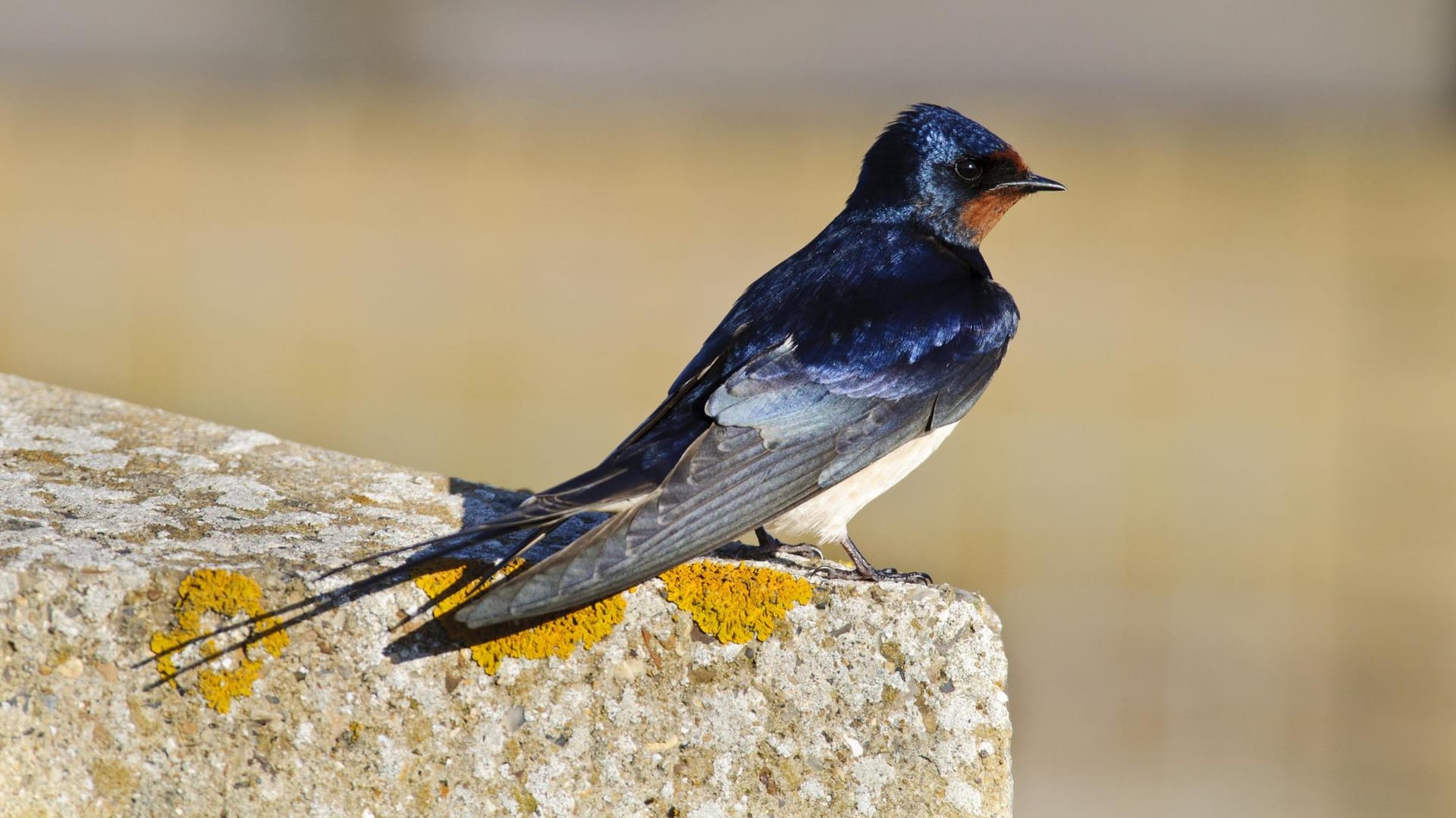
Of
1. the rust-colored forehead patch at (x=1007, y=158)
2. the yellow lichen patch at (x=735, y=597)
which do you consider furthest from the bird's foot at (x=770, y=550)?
the rust-colored forehead patch at (x=1007, y=158)

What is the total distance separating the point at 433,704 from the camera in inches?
72.0

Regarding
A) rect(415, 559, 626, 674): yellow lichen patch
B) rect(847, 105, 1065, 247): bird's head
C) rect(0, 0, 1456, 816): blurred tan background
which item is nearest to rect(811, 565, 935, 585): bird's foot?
rect(415, 559, 626, 674): yellow lichen patch

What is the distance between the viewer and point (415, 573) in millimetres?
1903

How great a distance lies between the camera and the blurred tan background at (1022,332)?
5637mm

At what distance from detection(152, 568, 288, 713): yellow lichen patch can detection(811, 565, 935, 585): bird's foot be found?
71 centimetres

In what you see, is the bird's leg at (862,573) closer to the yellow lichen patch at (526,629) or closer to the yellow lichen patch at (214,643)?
the yellow lichen patch at (526,629)

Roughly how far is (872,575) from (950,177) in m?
1.06

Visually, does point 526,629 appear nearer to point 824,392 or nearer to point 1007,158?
point 824,392

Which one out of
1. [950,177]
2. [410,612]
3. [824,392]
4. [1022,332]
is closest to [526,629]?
[410,612]

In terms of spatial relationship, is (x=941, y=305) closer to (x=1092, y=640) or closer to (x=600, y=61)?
(x=1092, y=640)

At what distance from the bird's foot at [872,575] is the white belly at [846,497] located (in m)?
0.11

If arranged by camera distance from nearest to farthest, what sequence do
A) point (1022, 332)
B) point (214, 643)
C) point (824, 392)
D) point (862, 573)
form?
point (214, 643) → point (862, 573) → point (824, 392) → point (1022, 332)

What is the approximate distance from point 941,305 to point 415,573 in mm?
1220

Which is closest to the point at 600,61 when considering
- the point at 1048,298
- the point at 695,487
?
the point at 1048,298
